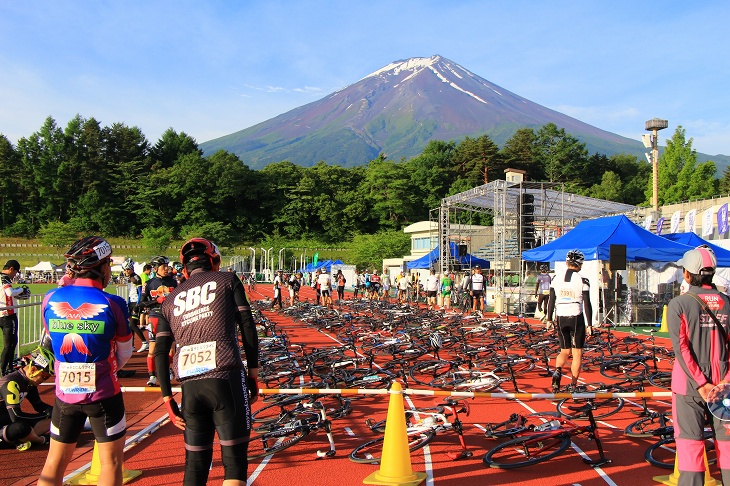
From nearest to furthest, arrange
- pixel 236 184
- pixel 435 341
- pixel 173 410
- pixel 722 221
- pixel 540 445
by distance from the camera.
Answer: pixel 173 410
pixel 540 445
pixel 435 341
pixel 722 221
pixel 236 184

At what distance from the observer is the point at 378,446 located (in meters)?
5.29

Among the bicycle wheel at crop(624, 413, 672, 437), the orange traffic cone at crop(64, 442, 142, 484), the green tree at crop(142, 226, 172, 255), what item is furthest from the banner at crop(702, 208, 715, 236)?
the green tree at crop(142, 226, 172, 255)

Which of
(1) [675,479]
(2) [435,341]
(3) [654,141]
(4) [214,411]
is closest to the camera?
(4) [214,411]

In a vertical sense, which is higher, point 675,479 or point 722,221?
point 722,221

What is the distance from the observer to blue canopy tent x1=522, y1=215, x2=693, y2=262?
1703 centimetres

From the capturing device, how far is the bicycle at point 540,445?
16.3 ft

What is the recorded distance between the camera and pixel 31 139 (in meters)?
102

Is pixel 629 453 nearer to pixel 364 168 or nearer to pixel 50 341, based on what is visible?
pixel 50 341

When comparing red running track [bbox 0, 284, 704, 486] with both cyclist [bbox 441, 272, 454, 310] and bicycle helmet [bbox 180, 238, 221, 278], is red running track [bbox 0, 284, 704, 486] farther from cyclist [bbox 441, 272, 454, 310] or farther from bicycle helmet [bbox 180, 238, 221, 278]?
cyclist [bbox 441, 272, 454, 310]

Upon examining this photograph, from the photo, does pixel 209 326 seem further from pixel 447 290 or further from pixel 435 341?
pixel 447 290

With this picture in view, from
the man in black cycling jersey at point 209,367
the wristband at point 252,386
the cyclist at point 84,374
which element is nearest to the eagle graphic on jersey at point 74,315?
the cyclist at point 84,374

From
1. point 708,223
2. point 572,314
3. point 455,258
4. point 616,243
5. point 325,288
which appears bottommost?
point 325,288

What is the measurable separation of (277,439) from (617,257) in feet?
44.0

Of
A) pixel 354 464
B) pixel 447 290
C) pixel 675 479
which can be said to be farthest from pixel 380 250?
pixel 675 479
